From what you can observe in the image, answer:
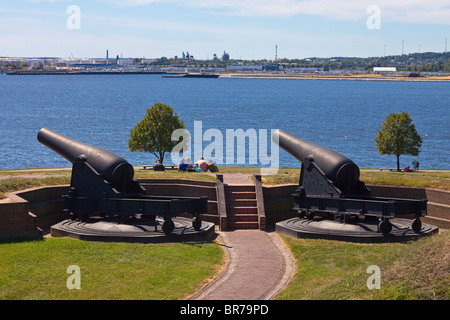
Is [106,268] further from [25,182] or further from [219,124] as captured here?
[219,124]

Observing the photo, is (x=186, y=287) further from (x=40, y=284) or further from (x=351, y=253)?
(x=351, y=253)

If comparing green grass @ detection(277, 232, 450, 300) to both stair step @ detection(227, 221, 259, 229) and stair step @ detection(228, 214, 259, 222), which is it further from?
stair step @ detection(228, 214, 259, 222)

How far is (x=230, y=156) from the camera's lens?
59594mm

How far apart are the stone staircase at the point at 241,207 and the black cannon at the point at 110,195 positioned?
6.81 ft

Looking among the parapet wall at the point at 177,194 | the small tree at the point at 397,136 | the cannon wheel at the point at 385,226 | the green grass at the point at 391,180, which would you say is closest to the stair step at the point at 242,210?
the parapet wall at the point at 177,194

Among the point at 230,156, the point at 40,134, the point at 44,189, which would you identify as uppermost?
the point at 40,134

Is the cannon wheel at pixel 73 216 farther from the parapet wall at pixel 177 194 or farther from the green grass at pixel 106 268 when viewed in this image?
the green grass at pixel 106 268

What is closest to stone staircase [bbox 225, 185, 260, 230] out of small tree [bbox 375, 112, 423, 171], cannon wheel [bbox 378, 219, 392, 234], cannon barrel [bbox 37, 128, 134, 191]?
cannon barrel [bbox 37, 128, 134, 191]

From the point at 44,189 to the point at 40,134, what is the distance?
2091mm

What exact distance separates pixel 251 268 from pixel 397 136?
76.6 feet

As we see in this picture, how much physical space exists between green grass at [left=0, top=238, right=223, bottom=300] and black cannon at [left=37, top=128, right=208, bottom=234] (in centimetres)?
113
